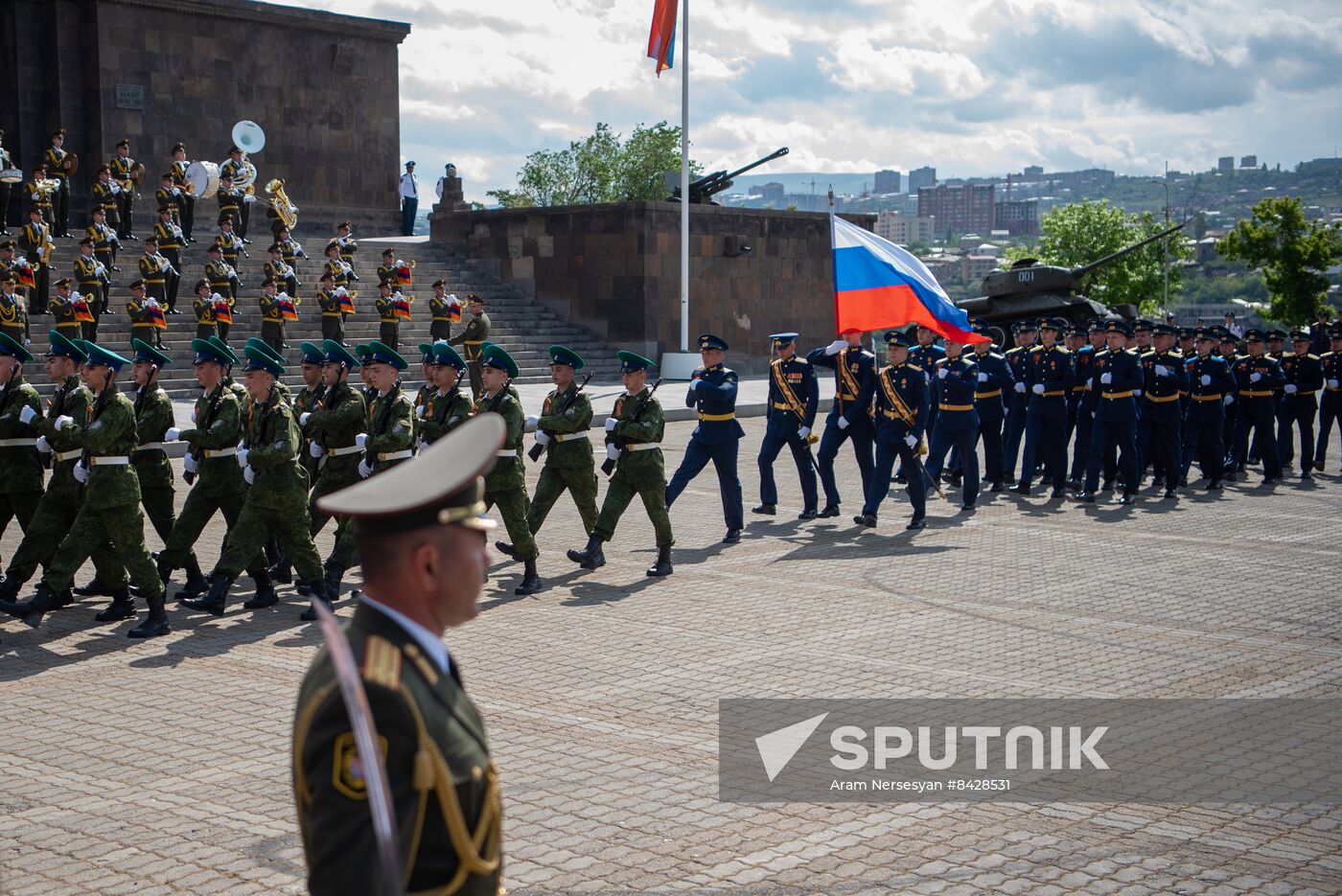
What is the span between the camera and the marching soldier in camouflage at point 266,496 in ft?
32.6

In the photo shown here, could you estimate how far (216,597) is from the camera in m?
10.0

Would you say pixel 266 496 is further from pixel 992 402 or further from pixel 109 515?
pixel 992 402

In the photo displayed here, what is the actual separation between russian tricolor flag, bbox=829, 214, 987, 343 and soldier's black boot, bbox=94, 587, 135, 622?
26.6 feet

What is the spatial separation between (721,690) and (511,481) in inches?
137

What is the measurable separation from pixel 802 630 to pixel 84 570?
5.76 metres

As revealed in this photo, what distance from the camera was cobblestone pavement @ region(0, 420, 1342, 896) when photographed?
5.58 m

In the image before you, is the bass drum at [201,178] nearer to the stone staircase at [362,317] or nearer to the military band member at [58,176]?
the stone staircase at [362,317]

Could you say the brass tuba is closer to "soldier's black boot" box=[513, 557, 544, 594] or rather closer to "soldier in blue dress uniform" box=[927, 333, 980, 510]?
"soldier in blue dress uniform" box=[927, 333, 980, 510]

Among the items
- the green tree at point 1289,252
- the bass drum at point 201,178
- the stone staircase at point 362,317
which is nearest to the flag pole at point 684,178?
the stone staircase at point 362,317

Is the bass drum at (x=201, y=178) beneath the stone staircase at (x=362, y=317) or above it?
above

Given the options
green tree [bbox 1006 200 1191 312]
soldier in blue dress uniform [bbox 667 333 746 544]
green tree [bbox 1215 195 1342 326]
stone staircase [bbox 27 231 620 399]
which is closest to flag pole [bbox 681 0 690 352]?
stone staircase [bbox 27 231 620 399]

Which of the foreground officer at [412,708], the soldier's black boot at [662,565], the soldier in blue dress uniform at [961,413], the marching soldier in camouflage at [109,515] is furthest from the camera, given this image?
the soldier in blue dress uniform at [961,413]

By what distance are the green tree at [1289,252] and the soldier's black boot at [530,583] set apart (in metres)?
41.5

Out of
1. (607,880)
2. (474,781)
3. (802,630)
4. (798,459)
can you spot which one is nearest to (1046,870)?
(607,880)
